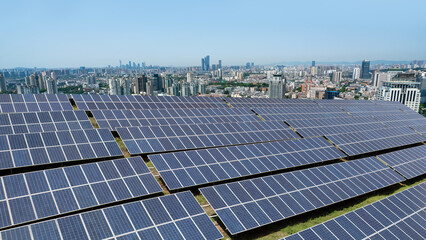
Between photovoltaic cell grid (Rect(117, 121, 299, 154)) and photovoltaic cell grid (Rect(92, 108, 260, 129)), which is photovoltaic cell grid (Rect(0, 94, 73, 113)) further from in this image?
photovoltaic cell grid (Rect(117, 121, 299, 154))

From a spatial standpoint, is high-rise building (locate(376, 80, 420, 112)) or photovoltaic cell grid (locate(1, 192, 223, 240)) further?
high-rise building (locate(376, 80, 420, 112))

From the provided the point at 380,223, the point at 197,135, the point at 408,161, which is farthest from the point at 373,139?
the point at 197,135

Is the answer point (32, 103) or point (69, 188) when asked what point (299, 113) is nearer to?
point (69, 188)

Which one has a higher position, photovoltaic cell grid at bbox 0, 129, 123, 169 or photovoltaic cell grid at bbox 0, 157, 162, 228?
photovoltaic cell grid at bbox 0, 129, 123, 169

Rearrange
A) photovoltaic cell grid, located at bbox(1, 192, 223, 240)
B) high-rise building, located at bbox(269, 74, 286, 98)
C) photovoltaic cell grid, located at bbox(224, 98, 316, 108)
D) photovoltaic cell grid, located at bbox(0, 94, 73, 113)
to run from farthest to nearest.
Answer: high-rise building, located at bbox(269, 74, 286, 98)
photovoltaic cell grid, located at bbox(224, 98, 316, 108)
photovoltaic cell grid, located at bbox(0, 94, 73, 113)
photovoltaic cell grid, located at bbox(1, 192, 223, 240)

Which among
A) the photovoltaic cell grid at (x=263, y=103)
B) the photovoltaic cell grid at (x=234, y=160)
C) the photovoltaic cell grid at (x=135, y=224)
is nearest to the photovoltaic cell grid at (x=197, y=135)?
the photovoltaic cell grid at (x=234, y=160)

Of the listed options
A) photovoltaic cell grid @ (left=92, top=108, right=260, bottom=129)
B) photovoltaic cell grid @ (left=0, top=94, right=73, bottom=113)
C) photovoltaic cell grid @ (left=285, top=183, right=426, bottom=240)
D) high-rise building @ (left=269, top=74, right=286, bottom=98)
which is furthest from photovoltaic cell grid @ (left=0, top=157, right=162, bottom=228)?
high-rise building @ (left=269, top=74, right=286, bottom=98)
